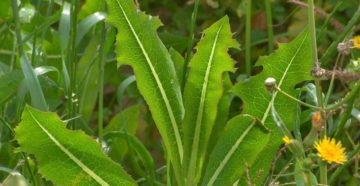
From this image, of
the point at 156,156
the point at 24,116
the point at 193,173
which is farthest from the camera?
the point at 156,156

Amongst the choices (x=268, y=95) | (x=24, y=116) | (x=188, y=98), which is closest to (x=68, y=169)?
(x=24, y=116)

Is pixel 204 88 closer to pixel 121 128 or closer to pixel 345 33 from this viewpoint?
pixel 345 33

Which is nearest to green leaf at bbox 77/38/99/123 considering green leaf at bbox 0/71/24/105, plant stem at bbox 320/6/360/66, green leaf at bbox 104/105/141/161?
green leaf at bbox 104/105/141/161

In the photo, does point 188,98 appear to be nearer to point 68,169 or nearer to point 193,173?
point 193,173

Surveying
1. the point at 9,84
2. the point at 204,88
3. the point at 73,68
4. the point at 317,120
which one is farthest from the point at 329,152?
the point at 9,84

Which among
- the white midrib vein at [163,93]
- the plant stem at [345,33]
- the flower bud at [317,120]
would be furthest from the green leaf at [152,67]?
the flower bud at [317,120]

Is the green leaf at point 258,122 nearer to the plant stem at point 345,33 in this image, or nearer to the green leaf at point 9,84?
the plant stem at point 345,33

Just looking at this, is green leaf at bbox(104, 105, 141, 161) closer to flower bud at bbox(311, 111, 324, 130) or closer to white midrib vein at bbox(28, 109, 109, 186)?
white midrib vein at bbox(28, 109, 109, 186)

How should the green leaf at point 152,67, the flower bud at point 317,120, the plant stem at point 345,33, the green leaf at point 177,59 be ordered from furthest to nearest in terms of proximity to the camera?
the green leaf at point 177,59 < the green leaf at point 152,67 < the plant stem at point 345,33 < the flower bud at point 317,120
